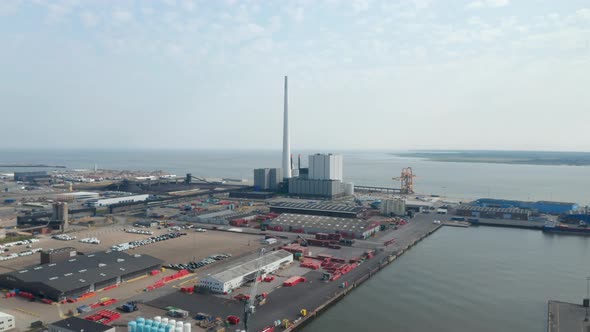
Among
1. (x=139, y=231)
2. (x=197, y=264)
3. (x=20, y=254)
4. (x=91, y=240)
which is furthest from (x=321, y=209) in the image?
(x=20, y=254)

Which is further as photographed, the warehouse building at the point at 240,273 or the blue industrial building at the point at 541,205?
the blue industrial building at the point at 541,205

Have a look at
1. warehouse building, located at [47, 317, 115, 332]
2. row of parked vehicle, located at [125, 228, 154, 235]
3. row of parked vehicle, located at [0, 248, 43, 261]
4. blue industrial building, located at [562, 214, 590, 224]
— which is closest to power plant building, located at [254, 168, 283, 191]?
row of parked vehicle, located at [125, 228, 154, 235]

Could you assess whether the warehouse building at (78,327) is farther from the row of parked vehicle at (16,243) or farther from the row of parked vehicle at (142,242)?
the row of parked vehicle at (16,243)

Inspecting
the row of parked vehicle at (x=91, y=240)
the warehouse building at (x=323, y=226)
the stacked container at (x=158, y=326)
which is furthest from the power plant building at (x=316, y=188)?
the stacked container at (x=158, y=326)

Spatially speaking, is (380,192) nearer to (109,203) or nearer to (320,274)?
(109,203)

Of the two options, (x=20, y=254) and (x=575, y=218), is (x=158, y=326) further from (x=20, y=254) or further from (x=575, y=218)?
(x=575, y=218)

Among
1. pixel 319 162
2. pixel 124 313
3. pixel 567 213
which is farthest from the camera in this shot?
pixel 319 162

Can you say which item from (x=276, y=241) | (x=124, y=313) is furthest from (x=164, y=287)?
(x=276, y=241)
